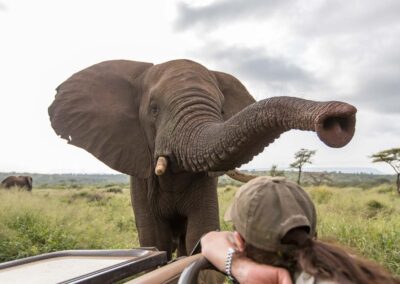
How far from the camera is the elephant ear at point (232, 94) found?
6316 millimetres

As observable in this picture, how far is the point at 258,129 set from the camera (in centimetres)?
409

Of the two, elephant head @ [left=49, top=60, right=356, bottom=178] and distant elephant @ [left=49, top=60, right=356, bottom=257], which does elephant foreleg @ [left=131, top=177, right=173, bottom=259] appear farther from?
elephant head @ [left=49, top=60, right=356, bottom=178]

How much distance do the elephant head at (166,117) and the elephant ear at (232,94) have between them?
0.5 inches

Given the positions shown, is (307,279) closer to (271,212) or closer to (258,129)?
(271,212)

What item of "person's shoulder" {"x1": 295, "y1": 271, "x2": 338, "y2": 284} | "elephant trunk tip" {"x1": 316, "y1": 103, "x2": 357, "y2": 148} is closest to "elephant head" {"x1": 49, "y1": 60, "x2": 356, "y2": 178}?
"elephant trunk tip" {"x1": 316, "y1": 103, "x2": 357, "y2": 148}

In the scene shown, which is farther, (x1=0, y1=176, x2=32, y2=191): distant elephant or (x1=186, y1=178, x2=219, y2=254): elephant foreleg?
(x1=0, y1=176, x2=32, y2=191): distant elephant

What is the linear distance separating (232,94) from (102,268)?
436 centimetres

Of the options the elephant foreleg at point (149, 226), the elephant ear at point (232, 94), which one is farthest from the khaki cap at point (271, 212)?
the elephant ear at point (232, 94)

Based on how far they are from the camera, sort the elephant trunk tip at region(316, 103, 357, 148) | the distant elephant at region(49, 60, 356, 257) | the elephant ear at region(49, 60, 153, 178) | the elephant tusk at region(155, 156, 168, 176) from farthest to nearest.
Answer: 1. the elephant ear at region(49, 60, 153, 178)
2. the elephant tusk at region(155, 156, 168, 176)
3. the distant elephant at region(49, 60, 356, 257)
4. the elephant trunk tip at region(316, 103, 357, 148)

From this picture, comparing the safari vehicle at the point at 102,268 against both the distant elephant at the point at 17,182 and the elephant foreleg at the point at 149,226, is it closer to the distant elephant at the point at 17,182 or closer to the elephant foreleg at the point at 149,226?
the elephant foreleg at the point at 149,226

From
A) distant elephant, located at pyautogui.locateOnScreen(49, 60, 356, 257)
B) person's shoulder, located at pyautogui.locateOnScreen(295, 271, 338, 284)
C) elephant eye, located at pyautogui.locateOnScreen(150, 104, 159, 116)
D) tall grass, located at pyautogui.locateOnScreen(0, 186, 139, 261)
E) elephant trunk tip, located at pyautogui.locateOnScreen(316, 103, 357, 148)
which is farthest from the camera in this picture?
tall grass, located at pyautogui.locateOnScreen(0, 186, 139, 261)

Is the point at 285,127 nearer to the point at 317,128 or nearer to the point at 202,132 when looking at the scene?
the point at 317,128

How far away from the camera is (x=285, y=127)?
12.5 ft

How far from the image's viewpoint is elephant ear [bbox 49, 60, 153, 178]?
18.9 ft
